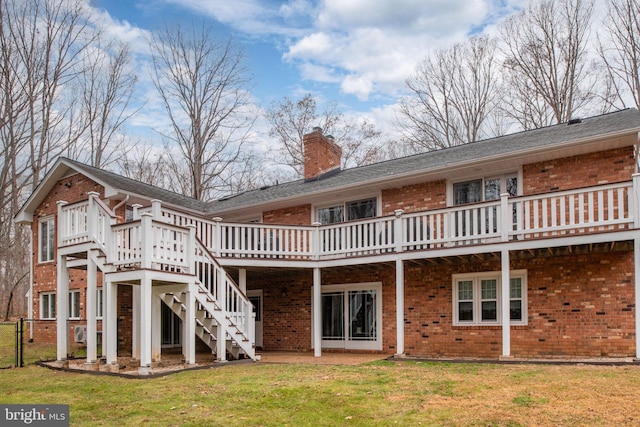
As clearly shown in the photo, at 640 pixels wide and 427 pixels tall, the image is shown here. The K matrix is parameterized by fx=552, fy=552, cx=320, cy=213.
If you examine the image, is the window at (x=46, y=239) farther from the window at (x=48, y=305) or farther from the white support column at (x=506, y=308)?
the white support column at (x=506, y=308)

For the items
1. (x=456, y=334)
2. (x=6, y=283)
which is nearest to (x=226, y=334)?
(x=456, y=334)

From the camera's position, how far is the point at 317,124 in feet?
109

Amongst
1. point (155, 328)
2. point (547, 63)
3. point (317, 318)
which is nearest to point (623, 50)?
point (547, 63)

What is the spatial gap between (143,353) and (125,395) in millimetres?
2006

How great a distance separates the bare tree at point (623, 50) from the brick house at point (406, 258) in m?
11.8

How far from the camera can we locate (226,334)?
12.6m

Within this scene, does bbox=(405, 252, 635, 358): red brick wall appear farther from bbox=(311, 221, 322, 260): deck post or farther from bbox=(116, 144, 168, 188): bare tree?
bbox=(116, 144, 168, 188): bare tree

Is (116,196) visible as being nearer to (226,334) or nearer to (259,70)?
(226,334)

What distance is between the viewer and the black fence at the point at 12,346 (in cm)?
1262

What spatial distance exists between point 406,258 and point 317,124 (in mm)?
21535

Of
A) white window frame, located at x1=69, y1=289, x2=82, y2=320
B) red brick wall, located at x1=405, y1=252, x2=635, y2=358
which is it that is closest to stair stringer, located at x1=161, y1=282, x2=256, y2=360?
red brick wall, located at x1=405, y1=252, x2=635, y2=358

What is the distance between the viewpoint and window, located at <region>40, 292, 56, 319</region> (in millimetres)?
18781

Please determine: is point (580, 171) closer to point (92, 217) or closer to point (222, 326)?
point (222, 326)

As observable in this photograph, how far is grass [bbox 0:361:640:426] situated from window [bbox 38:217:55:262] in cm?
934
